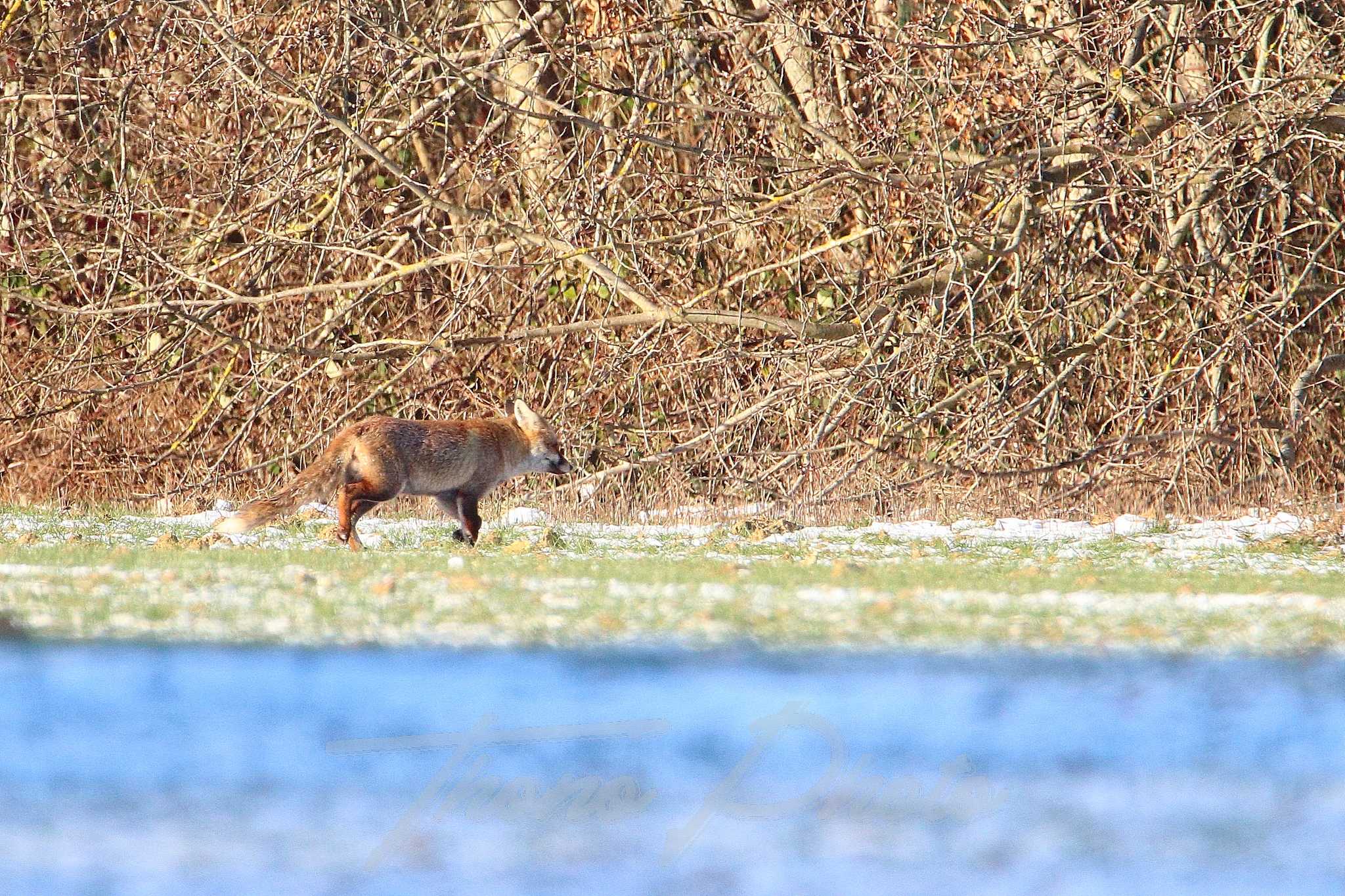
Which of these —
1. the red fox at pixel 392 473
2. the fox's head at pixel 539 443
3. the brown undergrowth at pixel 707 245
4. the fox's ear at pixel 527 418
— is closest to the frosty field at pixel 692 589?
the red fox at pixel 392 473

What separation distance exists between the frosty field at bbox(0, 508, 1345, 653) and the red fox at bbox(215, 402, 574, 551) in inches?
7.7

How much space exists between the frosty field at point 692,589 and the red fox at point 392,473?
0.64 feet

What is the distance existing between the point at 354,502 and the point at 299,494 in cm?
43

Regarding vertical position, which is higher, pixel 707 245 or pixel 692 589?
pixel 707 245

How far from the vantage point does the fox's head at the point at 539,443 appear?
373 inches

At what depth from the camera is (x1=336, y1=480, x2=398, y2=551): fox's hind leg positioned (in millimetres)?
7809

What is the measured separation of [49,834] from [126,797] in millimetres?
190

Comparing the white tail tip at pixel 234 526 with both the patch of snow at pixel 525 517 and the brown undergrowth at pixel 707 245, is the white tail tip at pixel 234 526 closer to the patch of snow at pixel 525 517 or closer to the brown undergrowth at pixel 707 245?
the patch of snow at pixel 525 517

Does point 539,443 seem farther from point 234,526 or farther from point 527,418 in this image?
point 234,526

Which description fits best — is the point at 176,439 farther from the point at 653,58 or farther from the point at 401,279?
the point at 653,58

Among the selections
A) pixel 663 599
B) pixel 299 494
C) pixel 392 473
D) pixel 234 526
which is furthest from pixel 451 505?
pixel 663 599

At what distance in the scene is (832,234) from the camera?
11555 millimetres

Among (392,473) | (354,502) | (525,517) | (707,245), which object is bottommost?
(525,517)

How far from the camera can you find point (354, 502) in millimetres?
7887
